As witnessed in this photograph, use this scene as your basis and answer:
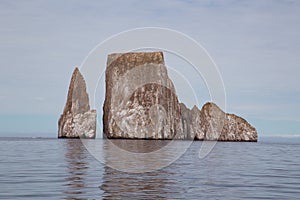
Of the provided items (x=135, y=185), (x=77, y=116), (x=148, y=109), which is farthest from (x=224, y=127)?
(x=135, y=185)

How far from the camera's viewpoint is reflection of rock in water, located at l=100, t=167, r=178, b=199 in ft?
61.0

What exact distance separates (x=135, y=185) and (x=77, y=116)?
15105 centimetres

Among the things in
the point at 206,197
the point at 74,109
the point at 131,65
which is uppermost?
the point at 131,65

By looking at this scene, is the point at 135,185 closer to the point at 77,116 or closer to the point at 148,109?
the point at 148,109

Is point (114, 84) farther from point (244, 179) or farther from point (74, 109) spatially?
point (244, 179)

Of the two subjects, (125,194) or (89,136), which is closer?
(125,194)

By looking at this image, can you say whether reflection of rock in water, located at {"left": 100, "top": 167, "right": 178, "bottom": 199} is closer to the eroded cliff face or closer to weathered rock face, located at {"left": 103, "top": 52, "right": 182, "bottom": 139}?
weathered rock face, located at {"left": 103, "top": 52, "right": 182, "bottom": 139}

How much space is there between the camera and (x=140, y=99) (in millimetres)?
166125

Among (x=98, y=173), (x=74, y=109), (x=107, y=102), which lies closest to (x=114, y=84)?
(x=107, y=102)

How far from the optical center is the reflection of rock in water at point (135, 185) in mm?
18578

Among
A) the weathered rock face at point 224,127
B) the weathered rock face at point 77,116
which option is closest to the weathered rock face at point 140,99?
the weathered rock face at point 77,116

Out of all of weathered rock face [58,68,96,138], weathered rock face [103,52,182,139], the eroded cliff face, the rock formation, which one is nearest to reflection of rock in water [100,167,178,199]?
weathered rock face [103,52,182,139]

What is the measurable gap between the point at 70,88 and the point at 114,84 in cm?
2208

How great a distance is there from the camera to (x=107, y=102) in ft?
561
